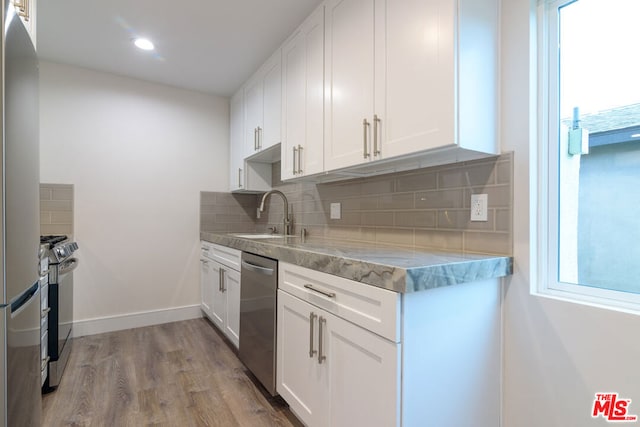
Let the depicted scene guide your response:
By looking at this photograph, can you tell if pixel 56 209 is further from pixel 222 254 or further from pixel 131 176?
pixel 222 254

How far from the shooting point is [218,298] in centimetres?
271

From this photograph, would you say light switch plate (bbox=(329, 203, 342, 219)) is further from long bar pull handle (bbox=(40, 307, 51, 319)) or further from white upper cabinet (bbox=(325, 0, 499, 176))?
long bar pull handle (bbox=(40, 307, 51, 319))

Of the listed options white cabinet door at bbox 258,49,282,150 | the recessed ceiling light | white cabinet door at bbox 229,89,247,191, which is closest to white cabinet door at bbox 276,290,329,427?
white cabinet door at bbox 258,49,282,150

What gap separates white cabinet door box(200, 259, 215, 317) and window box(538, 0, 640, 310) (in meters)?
2.55

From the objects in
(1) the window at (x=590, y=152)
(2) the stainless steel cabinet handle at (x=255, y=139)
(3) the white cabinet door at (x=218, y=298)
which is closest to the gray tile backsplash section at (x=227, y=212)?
(3) the white cabinet door at (x=218, y=298)

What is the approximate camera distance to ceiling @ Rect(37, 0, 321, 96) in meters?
1.99

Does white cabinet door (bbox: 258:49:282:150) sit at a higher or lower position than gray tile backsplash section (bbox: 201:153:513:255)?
higher

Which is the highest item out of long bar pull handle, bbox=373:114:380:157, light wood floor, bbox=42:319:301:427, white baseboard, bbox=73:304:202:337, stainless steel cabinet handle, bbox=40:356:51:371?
long bar pull handle, bbox=373:114:380:157

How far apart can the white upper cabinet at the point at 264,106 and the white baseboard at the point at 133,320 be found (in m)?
1.78

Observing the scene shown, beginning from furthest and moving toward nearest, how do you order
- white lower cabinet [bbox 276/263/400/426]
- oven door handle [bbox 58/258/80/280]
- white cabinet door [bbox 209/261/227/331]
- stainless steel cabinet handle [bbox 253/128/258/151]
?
stainless steel cabinet handle [bbox 253/128/258/151]
white cabinet door [bbox 209/261/227/331]
oven door handle [bbox 58/258/80/280]
white lower cabinet [bbox 276/263/400/426]

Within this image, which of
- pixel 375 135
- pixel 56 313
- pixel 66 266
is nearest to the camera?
pixel 375 135

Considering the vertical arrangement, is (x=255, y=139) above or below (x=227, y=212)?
above

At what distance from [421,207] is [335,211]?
79 centimetres

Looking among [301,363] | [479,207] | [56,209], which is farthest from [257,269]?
[56,209]
